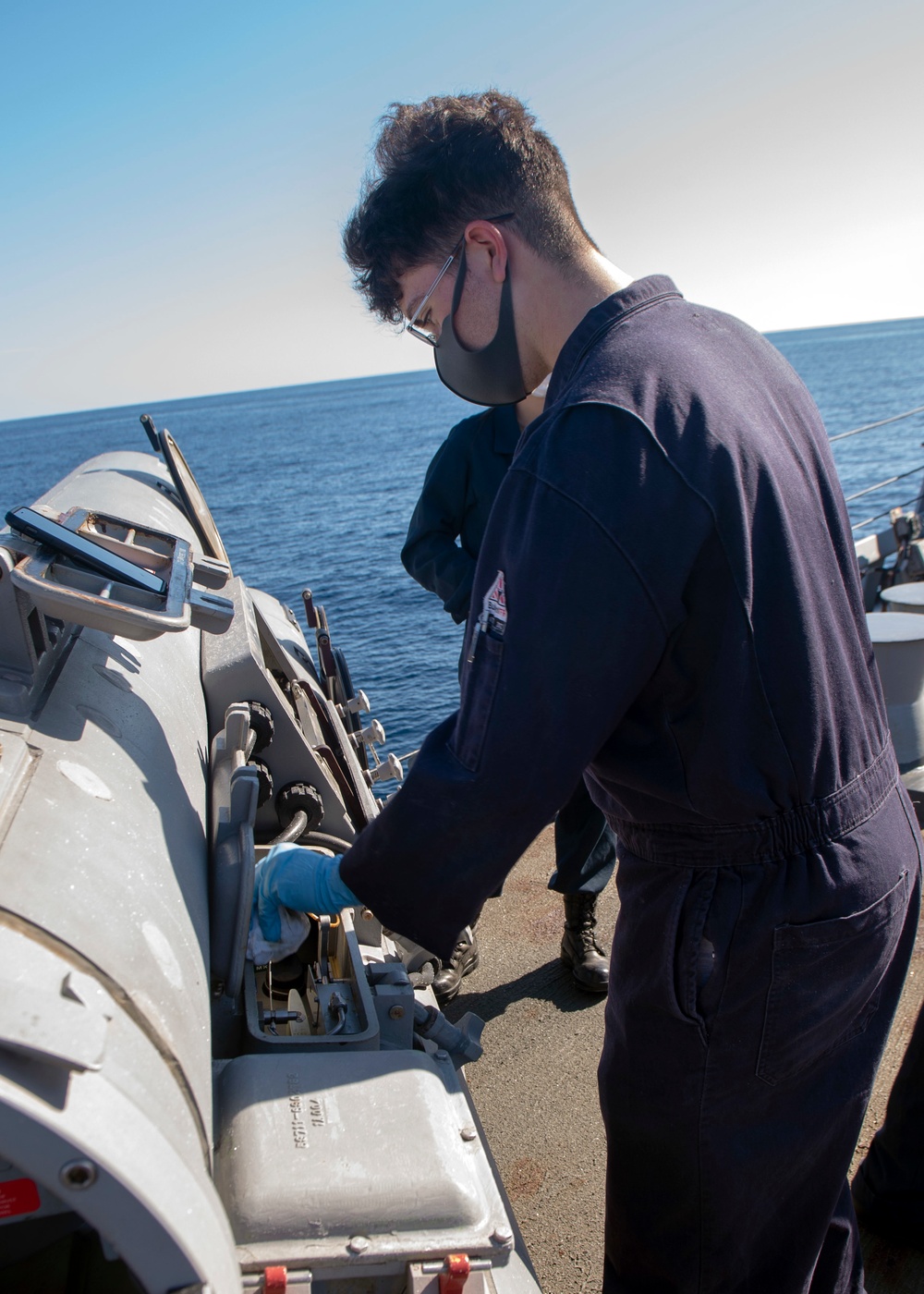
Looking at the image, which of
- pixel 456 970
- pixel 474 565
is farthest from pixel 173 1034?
pixel 474 565

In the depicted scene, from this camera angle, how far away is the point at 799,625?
1413 millimetres

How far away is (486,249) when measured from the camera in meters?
1.69

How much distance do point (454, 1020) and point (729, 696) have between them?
2.44 meters

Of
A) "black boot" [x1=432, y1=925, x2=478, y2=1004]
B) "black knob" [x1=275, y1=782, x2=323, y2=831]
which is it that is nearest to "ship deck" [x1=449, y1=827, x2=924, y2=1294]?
"black boot" [x1=432, y1=925, x2=478, y2=1004]

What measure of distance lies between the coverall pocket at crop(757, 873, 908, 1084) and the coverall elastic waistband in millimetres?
118

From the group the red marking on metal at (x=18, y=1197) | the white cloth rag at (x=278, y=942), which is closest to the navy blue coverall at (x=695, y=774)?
the white cloth rag at (x=278, y=942)

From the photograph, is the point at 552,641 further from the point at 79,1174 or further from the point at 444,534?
the point at 444,534

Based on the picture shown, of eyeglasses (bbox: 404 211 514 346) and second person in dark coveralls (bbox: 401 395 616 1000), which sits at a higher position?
eyeglasses (bbox: 404 211 514 346)

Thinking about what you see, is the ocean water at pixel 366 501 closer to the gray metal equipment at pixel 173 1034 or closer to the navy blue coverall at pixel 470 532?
the navy blue coverall at pixel 470 532

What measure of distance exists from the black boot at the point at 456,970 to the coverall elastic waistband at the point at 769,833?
78.1 inches

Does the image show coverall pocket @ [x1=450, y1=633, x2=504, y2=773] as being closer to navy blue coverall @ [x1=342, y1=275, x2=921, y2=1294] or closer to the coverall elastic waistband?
navy blue coverall @ [x1=342, y1=275, x2=921, y2=1294]

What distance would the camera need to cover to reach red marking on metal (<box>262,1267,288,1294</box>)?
1351 millimetres

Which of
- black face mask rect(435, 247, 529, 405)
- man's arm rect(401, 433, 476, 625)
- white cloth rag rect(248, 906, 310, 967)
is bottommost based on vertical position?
white cloth rag rect(248, 906, 310, 967)

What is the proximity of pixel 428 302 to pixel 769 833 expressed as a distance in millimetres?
1115
